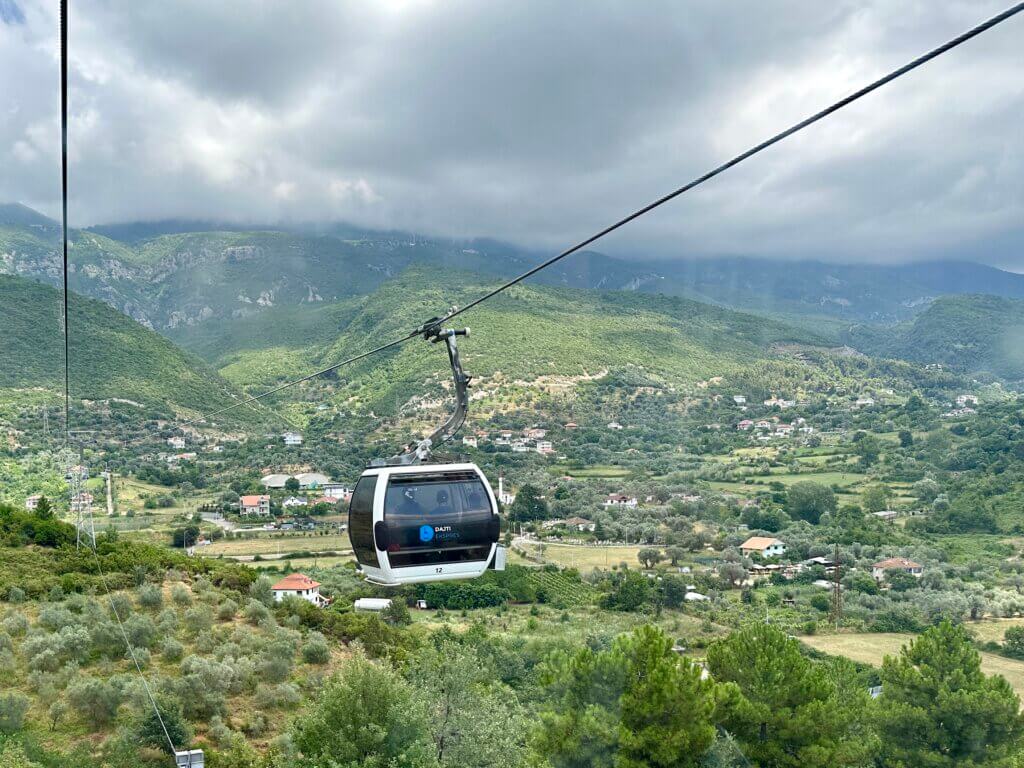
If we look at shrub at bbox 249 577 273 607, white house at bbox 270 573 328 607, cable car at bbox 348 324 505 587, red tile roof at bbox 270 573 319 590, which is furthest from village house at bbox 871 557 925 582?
cable car at bbox 348 324 505 587

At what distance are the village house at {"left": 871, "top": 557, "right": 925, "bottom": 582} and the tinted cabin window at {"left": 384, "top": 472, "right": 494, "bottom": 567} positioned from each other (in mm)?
46409

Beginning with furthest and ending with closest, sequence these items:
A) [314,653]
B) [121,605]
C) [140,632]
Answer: [314,653] < [121,605] < [140,632]

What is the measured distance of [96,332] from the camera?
3199 inches

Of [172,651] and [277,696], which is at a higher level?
[172,651]

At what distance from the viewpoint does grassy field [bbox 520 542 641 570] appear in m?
52.6

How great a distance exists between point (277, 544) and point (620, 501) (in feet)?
98.2

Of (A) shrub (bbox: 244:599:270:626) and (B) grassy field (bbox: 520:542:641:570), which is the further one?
(B) grassy field (bbox: 520:542:641:570)

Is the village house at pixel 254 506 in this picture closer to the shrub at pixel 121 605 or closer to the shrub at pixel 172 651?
the shrub at pixel 121 605

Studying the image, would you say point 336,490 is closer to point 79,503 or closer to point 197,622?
point 79,503

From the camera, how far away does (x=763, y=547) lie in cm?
5650

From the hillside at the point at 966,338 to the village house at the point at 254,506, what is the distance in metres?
110

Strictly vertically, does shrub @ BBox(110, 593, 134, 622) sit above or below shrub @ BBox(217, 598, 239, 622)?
above

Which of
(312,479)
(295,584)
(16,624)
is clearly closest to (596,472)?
(312,479)

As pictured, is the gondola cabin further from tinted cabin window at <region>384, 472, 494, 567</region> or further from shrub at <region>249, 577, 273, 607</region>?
shrub at <region>249, 577, 273, 607</region>
